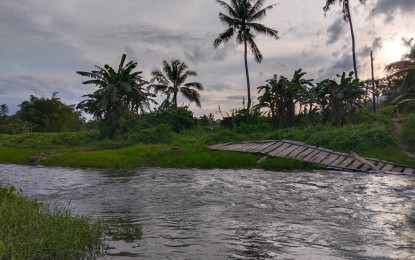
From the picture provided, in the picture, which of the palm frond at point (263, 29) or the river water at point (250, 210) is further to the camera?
the palm frond at point (263, 29)

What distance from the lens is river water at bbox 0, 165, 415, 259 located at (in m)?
6.50

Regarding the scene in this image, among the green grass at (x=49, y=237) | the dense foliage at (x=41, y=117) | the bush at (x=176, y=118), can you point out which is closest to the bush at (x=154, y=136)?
the bush at (x=176, y=118)

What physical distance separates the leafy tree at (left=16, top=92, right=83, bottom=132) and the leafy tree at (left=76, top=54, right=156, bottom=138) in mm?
22803

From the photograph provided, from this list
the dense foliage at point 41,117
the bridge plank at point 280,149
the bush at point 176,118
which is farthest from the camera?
the dense foliage at point 41,117

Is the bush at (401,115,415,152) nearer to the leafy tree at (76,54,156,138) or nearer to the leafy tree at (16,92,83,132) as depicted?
the leafy tree at (76,54,156,138)

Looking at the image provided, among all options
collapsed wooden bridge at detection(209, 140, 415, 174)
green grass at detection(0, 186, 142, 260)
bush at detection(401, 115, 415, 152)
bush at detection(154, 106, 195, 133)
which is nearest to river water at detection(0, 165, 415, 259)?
green grass at detection(0, 186, 142, 260)

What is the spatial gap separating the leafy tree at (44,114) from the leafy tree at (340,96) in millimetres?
41259

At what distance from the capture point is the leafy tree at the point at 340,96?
25.2 meters

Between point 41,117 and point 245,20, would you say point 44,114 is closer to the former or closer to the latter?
point 41,117

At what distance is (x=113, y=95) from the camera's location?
31797mm

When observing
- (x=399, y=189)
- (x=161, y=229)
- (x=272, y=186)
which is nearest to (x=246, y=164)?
(x=272, y=186)

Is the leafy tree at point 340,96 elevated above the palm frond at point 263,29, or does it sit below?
below

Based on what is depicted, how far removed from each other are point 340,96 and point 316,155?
737 cm

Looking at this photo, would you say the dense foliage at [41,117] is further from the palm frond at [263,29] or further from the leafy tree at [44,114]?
the palm frond at [263,29]
